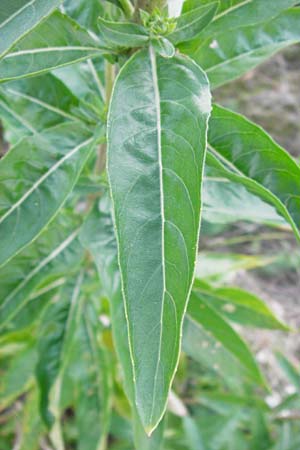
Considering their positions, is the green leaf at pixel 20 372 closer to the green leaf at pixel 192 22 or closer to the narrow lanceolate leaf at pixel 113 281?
the narrow lanceolate leaf at pixel 113 281

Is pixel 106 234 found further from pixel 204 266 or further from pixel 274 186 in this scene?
pixel 204 266

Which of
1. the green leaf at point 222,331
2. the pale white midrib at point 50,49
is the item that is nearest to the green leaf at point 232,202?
the green leaf at point 222,331

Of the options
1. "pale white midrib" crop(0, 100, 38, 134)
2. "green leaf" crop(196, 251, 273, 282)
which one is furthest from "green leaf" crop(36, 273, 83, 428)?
"green leaf" crop(196, 251, 273, 282)

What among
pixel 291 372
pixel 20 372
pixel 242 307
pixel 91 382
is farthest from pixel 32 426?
pixel 291 372

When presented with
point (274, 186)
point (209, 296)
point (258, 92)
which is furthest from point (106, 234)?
point (258, 92)

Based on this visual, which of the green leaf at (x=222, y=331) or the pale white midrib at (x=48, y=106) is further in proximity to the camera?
the green leaf at (x=222, y=331)
